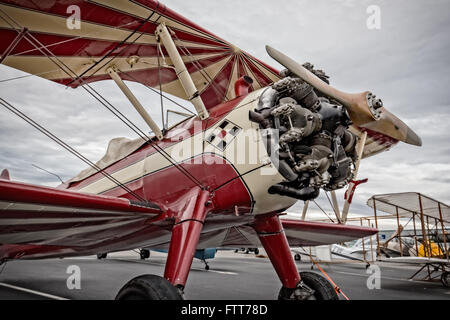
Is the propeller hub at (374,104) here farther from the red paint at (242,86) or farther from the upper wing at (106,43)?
the upper wing at (106,43)

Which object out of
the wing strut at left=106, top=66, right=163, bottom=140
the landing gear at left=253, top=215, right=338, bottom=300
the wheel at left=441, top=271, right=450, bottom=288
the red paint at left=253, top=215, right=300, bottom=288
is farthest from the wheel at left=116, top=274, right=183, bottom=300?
the wheel at left=441, top=271, right=450, bottom=288

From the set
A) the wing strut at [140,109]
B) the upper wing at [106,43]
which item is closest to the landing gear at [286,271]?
the wing strut at [140,109]

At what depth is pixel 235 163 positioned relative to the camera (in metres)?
3.14

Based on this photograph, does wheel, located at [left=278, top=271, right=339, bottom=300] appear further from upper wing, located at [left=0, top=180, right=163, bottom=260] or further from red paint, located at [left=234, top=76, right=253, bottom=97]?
red paint, located at [left=234, top=76, right=253, bottom=97]

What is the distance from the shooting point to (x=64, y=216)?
3484 millimetres

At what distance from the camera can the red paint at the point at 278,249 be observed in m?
4.08

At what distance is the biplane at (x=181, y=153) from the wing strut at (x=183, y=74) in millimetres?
13

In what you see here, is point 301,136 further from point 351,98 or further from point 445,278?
point 445,278

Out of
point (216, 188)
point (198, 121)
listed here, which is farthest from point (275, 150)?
point (198, 121)

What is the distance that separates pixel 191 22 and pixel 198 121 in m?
1.39

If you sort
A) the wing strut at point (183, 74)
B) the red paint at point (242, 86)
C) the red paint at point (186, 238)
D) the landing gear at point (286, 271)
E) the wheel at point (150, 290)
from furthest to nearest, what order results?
the landing gear at point (286, 271) → the red paint at point (242, 86) → the wing strut at point (183, 74) → the red paint at point (186, 238) → the wheel at point (150, 290)

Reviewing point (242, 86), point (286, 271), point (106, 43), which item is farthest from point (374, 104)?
point (106, 43)
